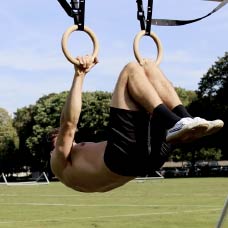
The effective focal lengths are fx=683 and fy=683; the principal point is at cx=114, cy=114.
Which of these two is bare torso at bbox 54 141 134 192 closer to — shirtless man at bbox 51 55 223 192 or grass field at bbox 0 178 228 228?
shirtless man at bbox 51 55 223 192

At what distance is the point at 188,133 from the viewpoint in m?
6.36

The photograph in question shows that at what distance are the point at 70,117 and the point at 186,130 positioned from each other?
1.34 metres

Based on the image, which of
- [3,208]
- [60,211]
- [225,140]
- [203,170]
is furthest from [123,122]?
[203,170]

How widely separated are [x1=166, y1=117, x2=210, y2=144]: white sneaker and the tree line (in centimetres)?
4903

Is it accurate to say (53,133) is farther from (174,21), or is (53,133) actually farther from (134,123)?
(174,21)

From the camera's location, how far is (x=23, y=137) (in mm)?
83875

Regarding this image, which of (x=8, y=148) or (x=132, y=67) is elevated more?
(x=132, y=67)

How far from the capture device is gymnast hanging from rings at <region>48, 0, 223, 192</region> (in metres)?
6.57

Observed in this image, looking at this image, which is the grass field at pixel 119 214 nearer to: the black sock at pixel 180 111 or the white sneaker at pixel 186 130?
the black sock at pixel 180 111

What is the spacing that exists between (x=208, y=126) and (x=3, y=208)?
14.7m

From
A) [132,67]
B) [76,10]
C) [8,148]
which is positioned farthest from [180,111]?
[8,148]

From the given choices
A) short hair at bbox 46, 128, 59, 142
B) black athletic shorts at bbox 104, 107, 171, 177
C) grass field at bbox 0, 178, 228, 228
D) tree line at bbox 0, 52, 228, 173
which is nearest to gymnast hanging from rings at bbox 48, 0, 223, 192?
black athletic shorts at bbox 104, 107, 171, 177

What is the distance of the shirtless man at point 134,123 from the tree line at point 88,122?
4835 cm

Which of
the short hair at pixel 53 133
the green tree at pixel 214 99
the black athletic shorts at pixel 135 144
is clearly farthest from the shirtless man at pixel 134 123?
the green tree at pixel 214 99
